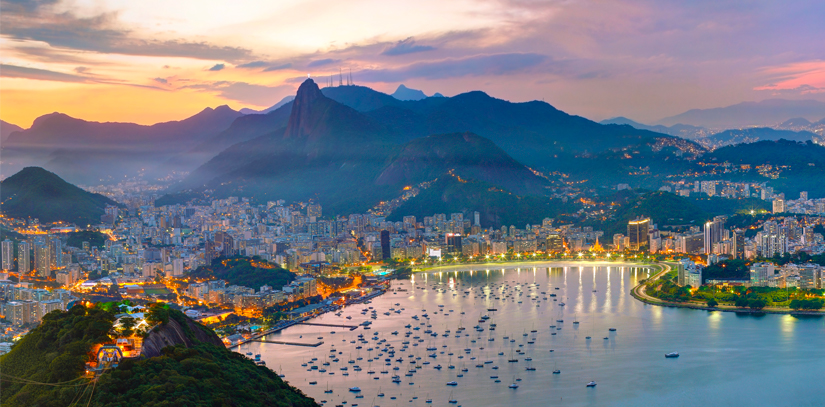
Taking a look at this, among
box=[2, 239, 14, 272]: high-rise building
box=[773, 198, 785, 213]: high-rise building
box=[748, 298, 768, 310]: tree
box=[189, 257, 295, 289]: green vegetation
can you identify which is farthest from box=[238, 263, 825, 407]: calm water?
Result: box=[773, 198, 785, 213]: high-rise building

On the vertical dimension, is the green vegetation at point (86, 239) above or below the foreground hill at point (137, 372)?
above

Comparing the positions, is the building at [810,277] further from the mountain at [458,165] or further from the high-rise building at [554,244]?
the mountain at [458,165]

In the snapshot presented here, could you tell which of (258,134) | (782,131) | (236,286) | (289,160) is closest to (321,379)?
(236,286)

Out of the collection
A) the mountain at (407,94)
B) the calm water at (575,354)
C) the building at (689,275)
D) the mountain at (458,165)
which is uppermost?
the mountain at (407,94)

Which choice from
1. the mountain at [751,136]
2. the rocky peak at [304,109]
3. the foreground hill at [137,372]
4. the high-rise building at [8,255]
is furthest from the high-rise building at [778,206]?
the mountain at [751,136]

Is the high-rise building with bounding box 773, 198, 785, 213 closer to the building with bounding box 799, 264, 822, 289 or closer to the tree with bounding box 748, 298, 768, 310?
the building with bounding box 799, 264, 822, 289

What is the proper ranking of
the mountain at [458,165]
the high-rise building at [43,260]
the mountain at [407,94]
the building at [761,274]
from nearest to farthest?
the building at [761,274] < the high-rise building at [43,260] < the mountain at [458,165] < the mountain at [407,94]

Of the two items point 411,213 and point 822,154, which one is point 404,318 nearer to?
point 411,213
